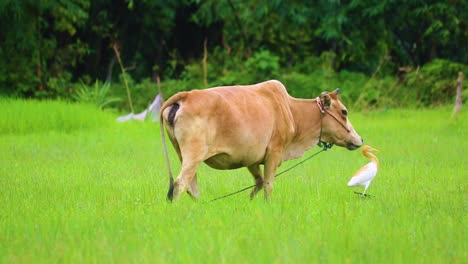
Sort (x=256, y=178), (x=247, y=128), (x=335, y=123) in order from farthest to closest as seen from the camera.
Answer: (x=335, y=123), (x=256, y=178), (x=247, y=128)

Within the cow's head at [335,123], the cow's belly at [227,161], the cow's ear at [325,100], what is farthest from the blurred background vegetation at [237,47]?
the cow's belly at [227,161]

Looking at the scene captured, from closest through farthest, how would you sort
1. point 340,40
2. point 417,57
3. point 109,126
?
point 109,126 < point 340,40 < point 417,57

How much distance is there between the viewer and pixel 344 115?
840 centimetres

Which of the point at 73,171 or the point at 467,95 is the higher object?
the point at 73,171

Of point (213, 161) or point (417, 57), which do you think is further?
point (417, 57)

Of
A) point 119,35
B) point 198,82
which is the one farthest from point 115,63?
point 198,82

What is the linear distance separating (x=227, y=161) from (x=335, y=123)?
1533 mm

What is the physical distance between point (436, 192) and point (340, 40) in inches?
535

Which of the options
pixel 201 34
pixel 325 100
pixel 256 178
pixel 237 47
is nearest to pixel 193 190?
pixel 256 178

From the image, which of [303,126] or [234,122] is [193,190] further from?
[303,126]

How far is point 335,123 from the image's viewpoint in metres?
8.40

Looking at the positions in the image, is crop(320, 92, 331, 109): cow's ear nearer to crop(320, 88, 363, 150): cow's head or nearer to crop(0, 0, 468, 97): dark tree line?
crop(320, 88, 363, 150): cow's head

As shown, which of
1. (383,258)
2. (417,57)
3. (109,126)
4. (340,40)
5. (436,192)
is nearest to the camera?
(383,258)

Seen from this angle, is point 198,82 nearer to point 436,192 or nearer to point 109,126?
point 109,126
